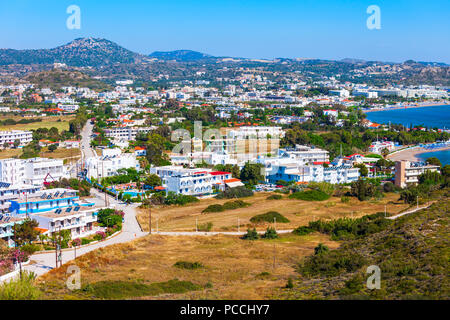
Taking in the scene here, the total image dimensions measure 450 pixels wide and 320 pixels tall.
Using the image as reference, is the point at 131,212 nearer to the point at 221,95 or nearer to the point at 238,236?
the point at 238,236

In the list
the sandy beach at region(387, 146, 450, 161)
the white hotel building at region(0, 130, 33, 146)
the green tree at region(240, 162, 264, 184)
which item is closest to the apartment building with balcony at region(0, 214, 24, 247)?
the green tree at region(240, 162, 264, 184)

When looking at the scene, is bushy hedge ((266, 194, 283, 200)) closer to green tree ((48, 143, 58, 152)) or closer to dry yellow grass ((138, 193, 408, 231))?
dry yellow grass ((138, 193, 408, 231))

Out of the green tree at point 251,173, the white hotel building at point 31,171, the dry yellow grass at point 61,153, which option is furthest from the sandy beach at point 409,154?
the white hotel building at point 31,171

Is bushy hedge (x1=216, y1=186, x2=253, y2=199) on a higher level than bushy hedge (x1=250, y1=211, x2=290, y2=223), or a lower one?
higher

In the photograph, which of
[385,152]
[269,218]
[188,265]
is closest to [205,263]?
[188,265]

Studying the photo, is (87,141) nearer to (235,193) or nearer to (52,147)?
(52,147)

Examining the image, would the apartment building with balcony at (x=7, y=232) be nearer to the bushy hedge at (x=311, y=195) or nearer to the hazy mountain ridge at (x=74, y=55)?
the bushy hedge at (x=311, y=195)

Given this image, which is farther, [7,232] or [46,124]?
[46,124]
